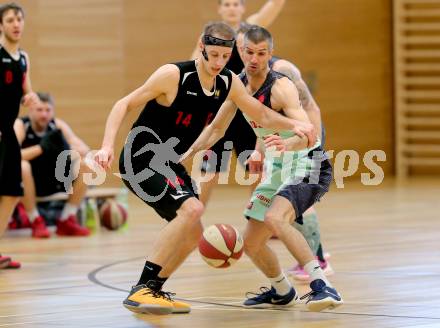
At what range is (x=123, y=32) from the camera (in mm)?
15023

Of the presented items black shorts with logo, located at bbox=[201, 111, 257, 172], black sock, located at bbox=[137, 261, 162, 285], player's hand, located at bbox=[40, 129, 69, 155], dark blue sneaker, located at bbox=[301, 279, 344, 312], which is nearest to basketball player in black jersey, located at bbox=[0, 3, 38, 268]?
black shorts with logo, located at bbox=[201, 111, 257, 172]

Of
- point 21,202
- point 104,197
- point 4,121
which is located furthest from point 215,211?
point 4,121

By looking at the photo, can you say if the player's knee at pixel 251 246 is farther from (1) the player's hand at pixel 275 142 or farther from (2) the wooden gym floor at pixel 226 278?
(1) the player's hand at pixel 275 142

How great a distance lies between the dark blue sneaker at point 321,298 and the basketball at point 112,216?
5.18 m

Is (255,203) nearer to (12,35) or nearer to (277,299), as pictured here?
(277,299)

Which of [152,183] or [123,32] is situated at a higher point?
[123,32]

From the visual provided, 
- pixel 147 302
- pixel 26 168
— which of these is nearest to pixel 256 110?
pixel 147 302

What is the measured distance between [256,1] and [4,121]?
779 cm

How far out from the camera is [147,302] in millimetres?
6293

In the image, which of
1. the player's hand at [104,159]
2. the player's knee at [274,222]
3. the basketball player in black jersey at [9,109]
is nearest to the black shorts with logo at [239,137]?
the basketball player in black jersey at [9,109]

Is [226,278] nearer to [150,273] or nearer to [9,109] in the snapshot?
[150,273]

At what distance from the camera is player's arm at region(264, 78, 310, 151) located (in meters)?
6.49

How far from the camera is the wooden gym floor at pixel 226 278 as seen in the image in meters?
6.23

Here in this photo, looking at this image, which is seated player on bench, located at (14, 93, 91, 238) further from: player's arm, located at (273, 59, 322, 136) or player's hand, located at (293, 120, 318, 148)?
player's hand, located at (293, 120, 318, 148)
